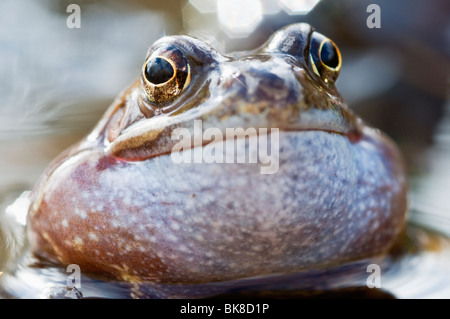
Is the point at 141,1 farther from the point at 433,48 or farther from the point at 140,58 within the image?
the point at 433,48

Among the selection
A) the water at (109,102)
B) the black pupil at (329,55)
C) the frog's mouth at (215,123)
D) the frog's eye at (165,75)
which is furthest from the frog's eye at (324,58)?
the water at (109,102)

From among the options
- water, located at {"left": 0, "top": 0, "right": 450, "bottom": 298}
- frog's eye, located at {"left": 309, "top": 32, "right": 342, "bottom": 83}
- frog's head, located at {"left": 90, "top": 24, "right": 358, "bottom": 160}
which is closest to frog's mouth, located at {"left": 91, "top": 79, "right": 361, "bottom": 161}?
frog's head, located at {"left": 90, "top": 24, "right": 358, "bottom": 160}

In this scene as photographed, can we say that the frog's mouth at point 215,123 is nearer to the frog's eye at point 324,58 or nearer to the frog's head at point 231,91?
the frog's head at point 231,91

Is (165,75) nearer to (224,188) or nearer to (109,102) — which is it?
(224,188)

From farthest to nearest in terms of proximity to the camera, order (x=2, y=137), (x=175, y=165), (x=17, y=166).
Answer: (x=2, y=137), (x=17, y=166), (x=175, y=165)

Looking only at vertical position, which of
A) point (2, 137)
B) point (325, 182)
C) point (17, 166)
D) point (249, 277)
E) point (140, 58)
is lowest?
point (249, 277)

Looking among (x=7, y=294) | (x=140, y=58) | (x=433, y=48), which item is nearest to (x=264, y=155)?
(x=7, y=294)

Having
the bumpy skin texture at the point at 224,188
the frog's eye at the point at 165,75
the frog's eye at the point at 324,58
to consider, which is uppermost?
the frog's eye at the point at 324,58
